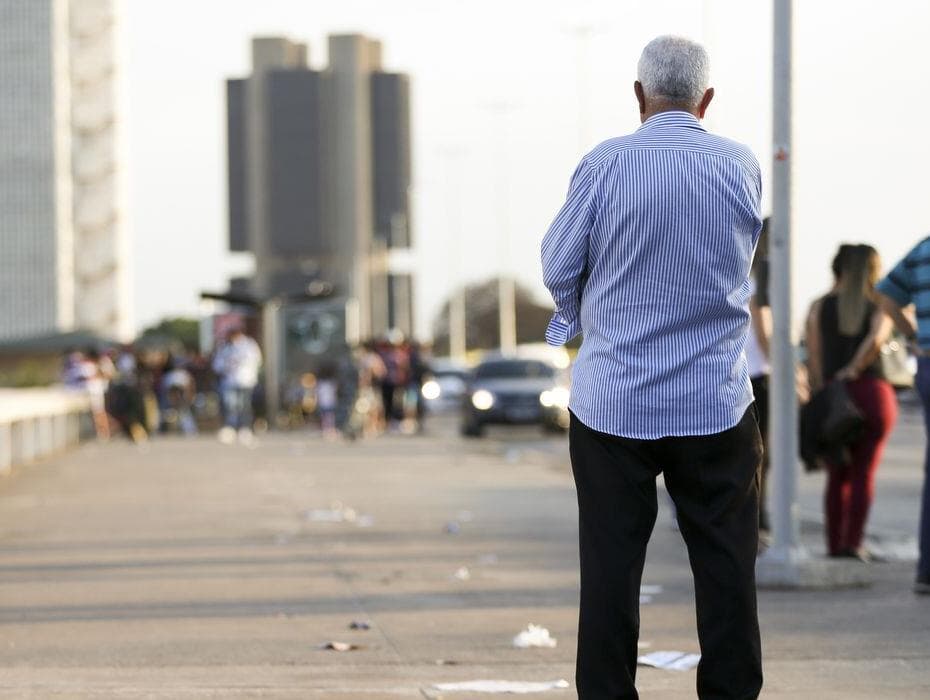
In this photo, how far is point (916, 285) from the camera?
9062 mm

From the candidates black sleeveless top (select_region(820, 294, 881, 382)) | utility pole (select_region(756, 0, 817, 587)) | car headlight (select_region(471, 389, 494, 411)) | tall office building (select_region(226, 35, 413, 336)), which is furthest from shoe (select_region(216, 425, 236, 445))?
tall office building (select_region(226, 35, 413, 336))

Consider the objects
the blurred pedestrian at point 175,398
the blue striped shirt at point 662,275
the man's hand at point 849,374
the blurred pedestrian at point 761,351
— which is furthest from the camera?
the blurred pedestrian at point 175,398

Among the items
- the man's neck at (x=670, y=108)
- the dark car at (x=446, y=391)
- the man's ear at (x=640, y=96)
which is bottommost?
the dark car at (x=446, y=391)

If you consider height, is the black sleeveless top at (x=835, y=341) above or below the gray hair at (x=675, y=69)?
below

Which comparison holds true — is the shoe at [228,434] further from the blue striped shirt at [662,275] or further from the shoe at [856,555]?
the blue striped shirt at [662,275]

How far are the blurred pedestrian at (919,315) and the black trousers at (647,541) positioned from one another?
3.98 m

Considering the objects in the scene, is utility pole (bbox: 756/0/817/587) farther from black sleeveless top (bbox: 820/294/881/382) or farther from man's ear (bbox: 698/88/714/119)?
man's ear (bbox: 698/88/714/119)

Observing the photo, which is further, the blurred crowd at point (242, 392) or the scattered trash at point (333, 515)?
the blurred crowd at point (242, 392)

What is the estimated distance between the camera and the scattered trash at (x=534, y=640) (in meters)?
7.35

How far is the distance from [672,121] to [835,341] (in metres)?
5.60

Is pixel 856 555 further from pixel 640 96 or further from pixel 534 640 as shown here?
pixel 640 96

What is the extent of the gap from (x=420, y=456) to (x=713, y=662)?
1960cm

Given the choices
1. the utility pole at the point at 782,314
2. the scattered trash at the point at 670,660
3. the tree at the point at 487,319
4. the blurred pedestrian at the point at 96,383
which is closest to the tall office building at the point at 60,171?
the tree at the point at 487,319

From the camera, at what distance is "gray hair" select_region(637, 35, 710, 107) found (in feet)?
16.3
